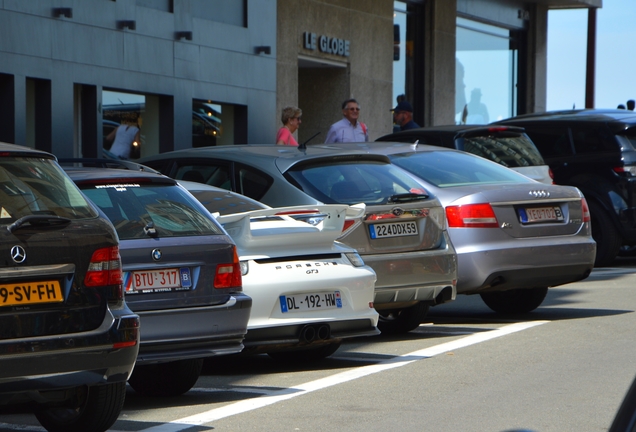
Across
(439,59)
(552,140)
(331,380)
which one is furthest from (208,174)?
(439,59)

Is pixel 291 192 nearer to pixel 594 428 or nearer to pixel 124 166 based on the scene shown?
pixel 124 166

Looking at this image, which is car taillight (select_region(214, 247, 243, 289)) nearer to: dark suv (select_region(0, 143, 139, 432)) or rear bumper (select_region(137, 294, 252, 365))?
rear bumper (select_region(137, 294, 252, 365))

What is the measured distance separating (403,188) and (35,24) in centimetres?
737

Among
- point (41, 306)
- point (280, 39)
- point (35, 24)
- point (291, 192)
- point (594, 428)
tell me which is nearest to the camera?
point (41, 306)

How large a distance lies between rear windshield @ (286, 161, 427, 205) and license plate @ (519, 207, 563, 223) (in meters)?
1.13

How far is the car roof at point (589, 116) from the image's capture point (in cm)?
1573

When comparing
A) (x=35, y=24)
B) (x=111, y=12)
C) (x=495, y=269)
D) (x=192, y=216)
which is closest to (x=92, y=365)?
(x=192, y=216)

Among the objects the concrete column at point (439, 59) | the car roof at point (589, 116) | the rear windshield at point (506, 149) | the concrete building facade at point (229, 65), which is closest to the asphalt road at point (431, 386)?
the rear windshield at point (506, 149)

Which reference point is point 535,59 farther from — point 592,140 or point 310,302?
point 310,302

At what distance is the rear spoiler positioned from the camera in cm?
787

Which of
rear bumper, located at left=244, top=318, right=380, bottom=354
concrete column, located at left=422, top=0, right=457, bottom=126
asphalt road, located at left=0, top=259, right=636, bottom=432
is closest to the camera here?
asphalt road, located at left=0, top=259, right=636, bottom=432

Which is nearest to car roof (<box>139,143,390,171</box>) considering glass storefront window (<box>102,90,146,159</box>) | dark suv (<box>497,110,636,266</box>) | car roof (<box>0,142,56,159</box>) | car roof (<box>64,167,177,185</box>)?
car roof (<box>64,167,177,185</box>)

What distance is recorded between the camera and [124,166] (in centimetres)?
985

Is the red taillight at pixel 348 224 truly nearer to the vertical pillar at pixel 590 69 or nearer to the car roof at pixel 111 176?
the car roof at pixel 111 176
